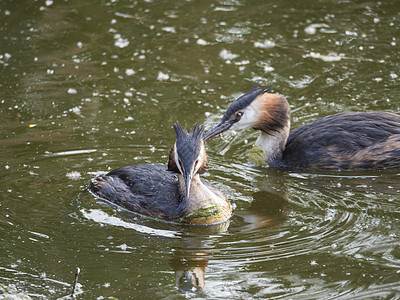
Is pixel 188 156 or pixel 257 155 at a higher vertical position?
pixel 188 156

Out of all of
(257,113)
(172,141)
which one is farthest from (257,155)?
(172,141)

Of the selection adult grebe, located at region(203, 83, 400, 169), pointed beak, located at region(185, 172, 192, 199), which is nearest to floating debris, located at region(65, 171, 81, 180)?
adult grebe, located at region(203, 83, 400, 169)

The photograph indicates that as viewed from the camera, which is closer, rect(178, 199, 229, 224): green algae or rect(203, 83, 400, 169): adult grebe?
rect(178, 199, 229, 224): green algae

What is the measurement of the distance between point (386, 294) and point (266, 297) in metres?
0.98

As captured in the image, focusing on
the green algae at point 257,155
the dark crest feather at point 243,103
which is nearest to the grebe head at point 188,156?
the dark crest feather at point 243,103

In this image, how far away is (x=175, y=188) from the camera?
7.58m

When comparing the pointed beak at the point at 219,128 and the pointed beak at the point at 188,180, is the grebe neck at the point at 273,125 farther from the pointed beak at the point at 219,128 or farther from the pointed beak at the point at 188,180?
the pointed beak at the point at 188,180

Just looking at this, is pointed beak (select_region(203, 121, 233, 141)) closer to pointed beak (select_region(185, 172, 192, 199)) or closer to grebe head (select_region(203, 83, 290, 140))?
grebe head (select_region(203, 83, 290, 140))

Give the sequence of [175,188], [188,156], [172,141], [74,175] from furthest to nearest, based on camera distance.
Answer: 1. [172,141]
2. [74,175]
3. [175,188]
4. [188,156]

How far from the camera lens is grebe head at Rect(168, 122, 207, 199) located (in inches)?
277

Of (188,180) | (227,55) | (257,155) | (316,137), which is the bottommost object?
(227,55)

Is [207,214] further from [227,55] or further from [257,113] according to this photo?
[227,55]

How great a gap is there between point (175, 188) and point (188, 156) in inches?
24.7

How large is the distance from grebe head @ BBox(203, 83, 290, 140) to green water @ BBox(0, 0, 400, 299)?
1.39 ft
